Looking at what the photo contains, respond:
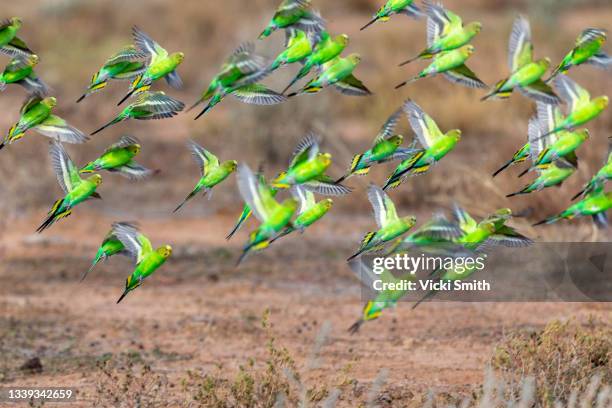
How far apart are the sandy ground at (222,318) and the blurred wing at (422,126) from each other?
8.97 ft

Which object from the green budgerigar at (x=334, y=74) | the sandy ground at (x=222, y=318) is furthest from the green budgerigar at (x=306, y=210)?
the sandy ground at (x=222, y=318)

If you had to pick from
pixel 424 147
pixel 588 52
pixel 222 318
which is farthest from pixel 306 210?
pixel 222 318

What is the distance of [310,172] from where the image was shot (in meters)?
4.11

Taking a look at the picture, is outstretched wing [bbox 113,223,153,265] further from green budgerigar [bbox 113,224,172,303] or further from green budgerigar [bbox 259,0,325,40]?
green budgerigar [bbox 259,0,325,40]

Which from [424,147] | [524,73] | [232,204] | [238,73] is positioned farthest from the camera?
[232,204]

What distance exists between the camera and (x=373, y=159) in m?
4.41

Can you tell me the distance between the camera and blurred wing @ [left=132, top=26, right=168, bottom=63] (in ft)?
14.3

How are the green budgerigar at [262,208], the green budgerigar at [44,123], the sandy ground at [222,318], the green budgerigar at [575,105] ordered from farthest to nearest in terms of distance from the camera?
the sandy ground at [222,318], the green budgerigar at [44,123], the green budgerigar at [575,105], the green budgerigar at [262,208]

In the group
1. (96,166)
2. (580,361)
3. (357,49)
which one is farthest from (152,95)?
(357,49)

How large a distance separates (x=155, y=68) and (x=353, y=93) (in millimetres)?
718

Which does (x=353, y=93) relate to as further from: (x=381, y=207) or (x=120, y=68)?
(x=120, y=68)

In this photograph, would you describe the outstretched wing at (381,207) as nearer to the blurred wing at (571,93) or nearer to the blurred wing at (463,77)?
the blurred wing at (463,77)

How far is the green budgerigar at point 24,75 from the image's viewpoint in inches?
171

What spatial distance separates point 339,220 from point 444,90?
5.66 meters
